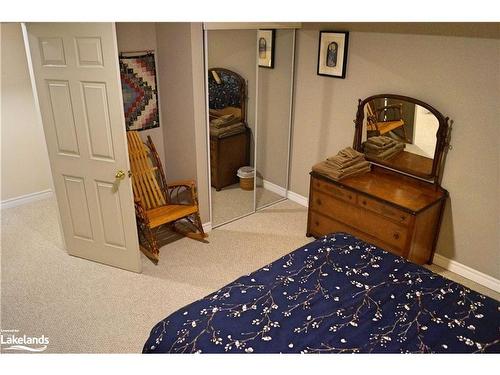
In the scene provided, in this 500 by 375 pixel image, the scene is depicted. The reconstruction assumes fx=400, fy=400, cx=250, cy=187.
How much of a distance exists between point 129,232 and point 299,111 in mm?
2271

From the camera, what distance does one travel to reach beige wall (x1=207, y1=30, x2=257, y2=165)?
3.71m

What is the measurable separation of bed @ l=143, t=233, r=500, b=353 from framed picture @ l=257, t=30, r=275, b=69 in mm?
2523

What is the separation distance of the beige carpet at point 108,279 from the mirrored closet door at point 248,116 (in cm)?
44

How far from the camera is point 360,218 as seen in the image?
139 inches

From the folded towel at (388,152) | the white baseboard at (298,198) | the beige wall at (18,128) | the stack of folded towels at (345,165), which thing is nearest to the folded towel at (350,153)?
the stack of folded towels at (345,165)

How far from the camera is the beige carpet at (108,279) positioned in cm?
287

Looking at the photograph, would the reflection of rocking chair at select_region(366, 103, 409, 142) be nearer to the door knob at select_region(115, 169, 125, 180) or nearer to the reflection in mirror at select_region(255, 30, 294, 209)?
the reflection in mirror at select_region(255, 30, 294, 209)

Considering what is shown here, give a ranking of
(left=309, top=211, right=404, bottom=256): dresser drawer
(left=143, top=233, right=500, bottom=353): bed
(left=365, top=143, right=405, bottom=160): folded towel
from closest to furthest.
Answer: (left=143, top=233, right=500, bottom=353): bed < (left=309, top=211, right=404, bottom=256): dresser drawer < (left=365, top=143, right=405, bottom=160): folded towel

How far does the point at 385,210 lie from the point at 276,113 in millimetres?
1799

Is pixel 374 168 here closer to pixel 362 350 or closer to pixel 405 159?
Answer: pixel 405 159

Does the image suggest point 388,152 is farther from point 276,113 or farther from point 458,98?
point 276,113

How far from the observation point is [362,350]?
1.92 metres

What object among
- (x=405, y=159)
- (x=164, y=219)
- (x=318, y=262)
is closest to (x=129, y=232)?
(x=164, y=219)

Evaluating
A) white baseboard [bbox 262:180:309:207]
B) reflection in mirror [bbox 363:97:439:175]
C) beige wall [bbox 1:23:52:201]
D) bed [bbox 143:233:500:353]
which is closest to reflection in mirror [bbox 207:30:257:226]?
white baseboard [bbox 262:180:309:207]
